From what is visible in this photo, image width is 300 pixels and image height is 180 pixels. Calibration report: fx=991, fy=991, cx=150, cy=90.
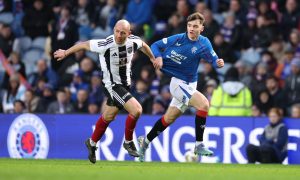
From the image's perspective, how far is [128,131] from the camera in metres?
15.6

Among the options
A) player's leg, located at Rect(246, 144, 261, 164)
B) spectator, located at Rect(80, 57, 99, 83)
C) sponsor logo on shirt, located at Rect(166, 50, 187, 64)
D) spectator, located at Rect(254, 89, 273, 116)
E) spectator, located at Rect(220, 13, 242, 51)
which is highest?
spectator, located at Rect(220, 13, 242, 51)

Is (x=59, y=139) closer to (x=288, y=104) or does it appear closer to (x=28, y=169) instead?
(x=288, y=104)

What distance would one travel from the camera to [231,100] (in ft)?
65.7

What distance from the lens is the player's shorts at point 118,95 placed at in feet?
50.3

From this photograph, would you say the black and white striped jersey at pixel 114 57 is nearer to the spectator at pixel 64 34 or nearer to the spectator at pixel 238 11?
the spectator at pixel 238 11

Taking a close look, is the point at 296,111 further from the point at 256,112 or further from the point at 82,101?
the point at 82,101

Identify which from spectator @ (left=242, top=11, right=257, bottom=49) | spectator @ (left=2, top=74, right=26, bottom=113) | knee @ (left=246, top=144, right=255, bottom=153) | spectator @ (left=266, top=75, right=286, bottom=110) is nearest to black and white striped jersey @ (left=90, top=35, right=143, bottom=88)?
knee @ (left=246, top=144, right=255, bottom=153)

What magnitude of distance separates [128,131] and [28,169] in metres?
2.21

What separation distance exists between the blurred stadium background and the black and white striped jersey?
8.81 ft

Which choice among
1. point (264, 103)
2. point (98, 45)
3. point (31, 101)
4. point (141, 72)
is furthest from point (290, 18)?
point (98, 45)

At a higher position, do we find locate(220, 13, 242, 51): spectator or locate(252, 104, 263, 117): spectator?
locate(220, 13, 242, 51): spectator

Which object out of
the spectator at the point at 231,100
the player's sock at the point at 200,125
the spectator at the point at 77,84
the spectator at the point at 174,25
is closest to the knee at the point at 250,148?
the spectator at the point at 231,100

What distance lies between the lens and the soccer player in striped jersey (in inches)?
600

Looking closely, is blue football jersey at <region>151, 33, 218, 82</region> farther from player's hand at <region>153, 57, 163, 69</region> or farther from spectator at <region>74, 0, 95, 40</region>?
spectator at <region>74, 0, 95, 40</region>
